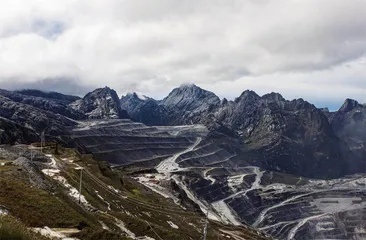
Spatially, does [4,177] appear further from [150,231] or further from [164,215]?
[164,215]

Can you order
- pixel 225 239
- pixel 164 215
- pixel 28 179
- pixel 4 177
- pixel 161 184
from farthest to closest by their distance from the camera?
pixel 161 184 → pixel 164 215 → pixel 225 239 → pixel 28 179 → pixel 4 177

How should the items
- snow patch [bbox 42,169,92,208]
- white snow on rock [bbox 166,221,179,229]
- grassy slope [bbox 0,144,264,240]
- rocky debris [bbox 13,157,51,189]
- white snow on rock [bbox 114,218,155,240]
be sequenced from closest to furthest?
1. grassy slope [bbox 0,144,264,240]
2. white snow on rock [bbox 114,218,155,240]
3. rocky debris [bbox 13,157,51,189]
4. snow patch [bbox 42,169,92,208]
5. white snow on rock [bbox 166,221,179,229]

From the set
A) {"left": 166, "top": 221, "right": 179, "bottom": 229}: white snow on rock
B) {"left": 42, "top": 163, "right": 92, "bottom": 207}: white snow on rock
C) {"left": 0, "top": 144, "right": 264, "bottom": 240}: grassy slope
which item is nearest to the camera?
{"left": 0, "top": 144, "right": 264, "bottom": 240}: grassy slope

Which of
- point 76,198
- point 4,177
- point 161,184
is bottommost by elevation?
point 161,184

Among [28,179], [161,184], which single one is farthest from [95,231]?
[161,184]

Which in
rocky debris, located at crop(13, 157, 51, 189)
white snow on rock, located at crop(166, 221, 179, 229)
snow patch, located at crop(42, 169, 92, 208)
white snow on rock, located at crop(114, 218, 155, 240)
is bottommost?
white snow on rock, located at crop(166, 221, 179, 229)

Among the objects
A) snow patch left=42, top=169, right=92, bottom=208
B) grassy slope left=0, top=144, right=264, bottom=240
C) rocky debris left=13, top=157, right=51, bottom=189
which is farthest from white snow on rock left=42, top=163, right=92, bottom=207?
rocky debris left=13, top=157, right=51, bottom=189

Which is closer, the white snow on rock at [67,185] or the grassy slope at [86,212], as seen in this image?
the grassy slope at [86,212]

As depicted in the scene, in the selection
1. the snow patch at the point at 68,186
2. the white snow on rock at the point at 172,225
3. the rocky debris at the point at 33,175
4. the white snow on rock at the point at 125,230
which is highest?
the rocky debris at the point at 33,175

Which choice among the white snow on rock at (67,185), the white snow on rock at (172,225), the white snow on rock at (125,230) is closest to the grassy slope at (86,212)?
the white snow on rock at (125,230)

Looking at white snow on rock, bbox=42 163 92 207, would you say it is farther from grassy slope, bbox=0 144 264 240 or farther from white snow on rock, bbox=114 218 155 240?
white snow on rock, bbox=114 218 155 240

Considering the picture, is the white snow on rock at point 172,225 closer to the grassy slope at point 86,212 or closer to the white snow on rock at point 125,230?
the grassy slope at point 86,212
